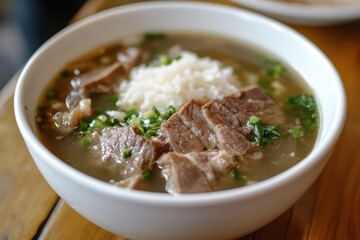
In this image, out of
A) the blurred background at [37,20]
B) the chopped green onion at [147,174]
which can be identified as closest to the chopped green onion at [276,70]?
the chopped green onion at [147,174]

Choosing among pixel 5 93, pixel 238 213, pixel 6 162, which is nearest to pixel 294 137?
pixel 238 213

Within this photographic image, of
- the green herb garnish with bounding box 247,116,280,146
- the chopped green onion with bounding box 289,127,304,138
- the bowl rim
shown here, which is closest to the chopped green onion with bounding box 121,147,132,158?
the bowl rim

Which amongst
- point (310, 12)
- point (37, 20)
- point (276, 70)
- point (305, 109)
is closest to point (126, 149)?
point (305, 109)

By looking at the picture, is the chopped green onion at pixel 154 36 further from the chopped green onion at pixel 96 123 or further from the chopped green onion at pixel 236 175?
the chopped green onion at pixel 236 175

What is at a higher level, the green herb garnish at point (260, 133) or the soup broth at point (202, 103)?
the green herb garnish at point (260, 133)

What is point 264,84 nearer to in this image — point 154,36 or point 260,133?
point 260,133

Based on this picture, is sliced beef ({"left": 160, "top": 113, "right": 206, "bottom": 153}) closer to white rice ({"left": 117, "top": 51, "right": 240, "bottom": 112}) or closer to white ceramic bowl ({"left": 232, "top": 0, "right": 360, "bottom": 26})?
white rice ({"left": 117, "top": 51, "right": 240, "bottom": 112})
